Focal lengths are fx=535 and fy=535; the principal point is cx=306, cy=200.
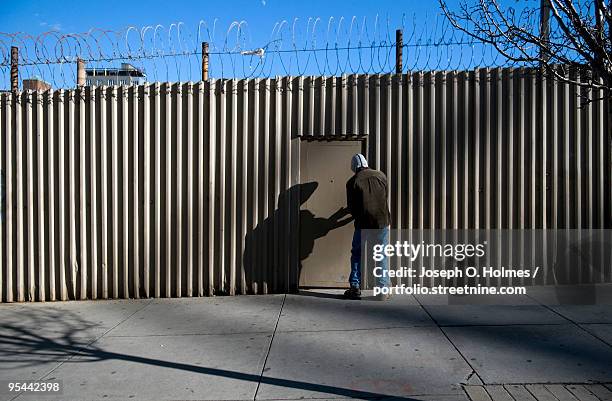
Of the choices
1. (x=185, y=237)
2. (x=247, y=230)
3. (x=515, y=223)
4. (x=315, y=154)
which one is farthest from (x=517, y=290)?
(x=185, y=237)

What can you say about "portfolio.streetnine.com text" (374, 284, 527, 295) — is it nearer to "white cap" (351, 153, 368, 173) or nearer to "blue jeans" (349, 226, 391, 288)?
"blue jeans" (349, 226, 391, 288)

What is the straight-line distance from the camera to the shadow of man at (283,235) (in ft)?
23.3

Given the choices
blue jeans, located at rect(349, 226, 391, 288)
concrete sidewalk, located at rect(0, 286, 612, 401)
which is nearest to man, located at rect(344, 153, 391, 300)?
blue jeans, located at rect(349, 226, 391, 288)

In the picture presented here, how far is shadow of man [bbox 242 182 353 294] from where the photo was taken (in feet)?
23.3

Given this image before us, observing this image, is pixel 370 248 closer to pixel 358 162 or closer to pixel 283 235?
pixel 358 162

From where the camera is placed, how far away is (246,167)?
714 cm

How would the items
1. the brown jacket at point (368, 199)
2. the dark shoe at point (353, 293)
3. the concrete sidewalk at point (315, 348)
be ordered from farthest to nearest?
the dark shoe at point (353, 293), the brown jacket at point (368, 199), the concrete sidewalk at point (315, 348)

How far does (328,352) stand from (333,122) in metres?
3.30

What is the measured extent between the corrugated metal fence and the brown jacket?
0.59 metres

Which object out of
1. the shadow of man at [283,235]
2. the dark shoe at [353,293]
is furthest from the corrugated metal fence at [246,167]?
the dark shoe at [353,293]

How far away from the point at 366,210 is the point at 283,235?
127cm

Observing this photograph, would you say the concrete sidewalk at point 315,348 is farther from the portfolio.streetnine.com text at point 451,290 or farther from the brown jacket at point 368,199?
the brown jacket at point 368,199

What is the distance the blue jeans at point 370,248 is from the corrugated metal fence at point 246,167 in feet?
2.01

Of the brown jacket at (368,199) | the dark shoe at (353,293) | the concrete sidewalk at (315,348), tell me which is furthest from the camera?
the dark shoe at (353,293)
